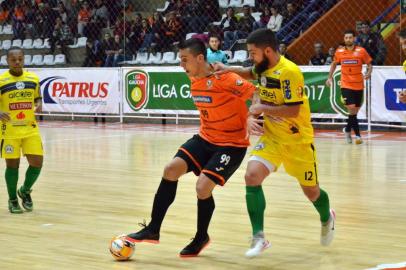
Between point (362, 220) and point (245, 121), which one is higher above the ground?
point (245, 121)

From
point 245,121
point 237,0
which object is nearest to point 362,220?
point 245,121

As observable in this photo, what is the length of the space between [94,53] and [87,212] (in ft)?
50.1

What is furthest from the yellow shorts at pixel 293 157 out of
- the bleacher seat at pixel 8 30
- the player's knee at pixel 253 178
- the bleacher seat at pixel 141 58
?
the bleacher seat at pixel 8 30

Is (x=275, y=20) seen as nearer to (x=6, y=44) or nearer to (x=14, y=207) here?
(x=6, y=44)

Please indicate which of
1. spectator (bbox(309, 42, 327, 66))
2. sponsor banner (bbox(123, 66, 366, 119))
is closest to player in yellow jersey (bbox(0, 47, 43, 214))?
sponsor banner (bbox(123, 66, 366, 119))

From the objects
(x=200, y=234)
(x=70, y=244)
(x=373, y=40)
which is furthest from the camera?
(x=373, y=40)

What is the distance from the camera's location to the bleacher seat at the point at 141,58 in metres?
22.4

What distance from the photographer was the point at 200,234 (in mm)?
6367

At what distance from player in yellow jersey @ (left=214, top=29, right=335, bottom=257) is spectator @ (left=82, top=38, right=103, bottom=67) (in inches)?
672

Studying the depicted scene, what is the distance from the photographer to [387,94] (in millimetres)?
16656

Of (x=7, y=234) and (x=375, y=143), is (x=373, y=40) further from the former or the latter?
(x=7, y=234)

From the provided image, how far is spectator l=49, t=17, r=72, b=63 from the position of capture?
25.1 metres

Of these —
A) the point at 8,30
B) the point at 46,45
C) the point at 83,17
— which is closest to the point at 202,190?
the point at 83,17

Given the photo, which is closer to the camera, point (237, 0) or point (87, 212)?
point (87, 212)
